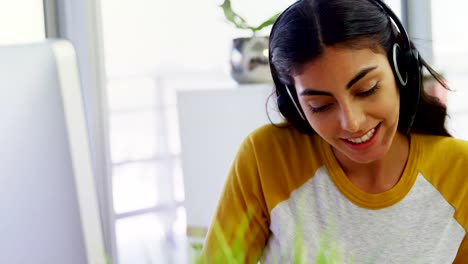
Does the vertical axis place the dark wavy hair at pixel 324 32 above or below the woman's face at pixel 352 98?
above

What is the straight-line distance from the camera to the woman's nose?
0.89 metres

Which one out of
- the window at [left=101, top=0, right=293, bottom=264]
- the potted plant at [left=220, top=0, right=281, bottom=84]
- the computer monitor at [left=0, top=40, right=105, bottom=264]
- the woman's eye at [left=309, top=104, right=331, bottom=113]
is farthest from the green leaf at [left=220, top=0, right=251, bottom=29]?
the computer monitor at [left=0, top=40, right=105, bottom=264]

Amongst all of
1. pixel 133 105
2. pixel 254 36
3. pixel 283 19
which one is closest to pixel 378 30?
pixel 283 19

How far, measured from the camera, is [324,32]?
3.14ft

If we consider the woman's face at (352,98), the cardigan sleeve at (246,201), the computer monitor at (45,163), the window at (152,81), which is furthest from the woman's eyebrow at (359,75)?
the window at (152,81)

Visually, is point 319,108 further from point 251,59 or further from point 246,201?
point 251,59

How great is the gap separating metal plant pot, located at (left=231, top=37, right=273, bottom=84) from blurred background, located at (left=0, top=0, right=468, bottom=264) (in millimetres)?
88

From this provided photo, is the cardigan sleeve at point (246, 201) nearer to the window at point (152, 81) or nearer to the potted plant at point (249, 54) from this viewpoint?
the potted plant at point (249, 54)

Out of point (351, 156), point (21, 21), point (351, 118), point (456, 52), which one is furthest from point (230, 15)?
point (351, 118)

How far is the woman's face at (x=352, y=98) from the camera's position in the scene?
0.91 meters

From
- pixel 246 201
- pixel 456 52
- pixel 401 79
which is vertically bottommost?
pixel 456 52

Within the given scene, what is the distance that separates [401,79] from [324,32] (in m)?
0.14

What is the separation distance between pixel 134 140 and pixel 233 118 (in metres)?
0.40

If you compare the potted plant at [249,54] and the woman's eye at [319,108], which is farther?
the potted plant at [249,54]
